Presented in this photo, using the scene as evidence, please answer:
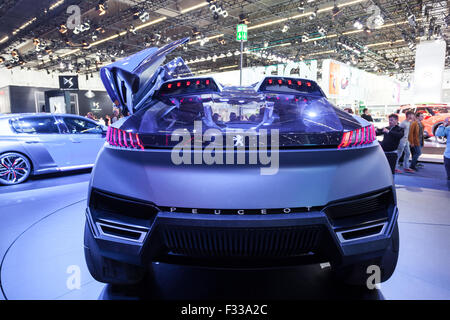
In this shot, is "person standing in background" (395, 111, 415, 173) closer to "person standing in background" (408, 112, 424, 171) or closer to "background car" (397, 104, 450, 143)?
"person standing in background" (408, 112, 424, 171)

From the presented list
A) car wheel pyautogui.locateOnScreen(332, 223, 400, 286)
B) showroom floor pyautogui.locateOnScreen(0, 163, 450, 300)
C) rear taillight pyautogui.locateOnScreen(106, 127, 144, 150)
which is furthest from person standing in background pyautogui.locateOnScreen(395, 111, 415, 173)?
rear taillight pyautogui.locateOnScreen(106, 127, 144, 150)

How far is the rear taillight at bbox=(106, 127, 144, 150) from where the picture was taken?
1.28 metres

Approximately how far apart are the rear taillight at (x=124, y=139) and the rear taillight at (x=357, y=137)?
3.08 feet

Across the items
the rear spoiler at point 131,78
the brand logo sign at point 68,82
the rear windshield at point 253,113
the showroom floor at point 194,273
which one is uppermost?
the brand logo sign at point 68,82

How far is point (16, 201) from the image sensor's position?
379 centimetres

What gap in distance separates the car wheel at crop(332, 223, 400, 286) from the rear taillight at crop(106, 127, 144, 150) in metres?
1.06

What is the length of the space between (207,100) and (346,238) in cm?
107

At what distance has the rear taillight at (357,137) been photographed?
1.28 m

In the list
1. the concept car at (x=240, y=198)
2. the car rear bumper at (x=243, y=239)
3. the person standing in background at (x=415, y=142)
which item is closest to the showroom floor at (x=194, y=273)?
the car rear bumper at (x=243, y=239)

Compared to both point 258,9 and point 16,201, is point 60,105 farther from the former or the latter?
point 16,201

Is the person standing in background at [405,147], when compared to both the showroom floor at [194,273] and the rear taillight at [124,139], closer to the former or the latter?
the showroom floor at [194,273]

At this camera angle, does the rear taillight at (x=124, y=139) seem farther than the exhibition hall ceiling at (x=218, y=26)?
No

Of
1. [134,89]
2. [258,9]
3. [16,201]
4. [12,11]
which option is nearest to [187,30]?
[258,9]
